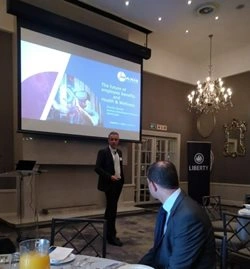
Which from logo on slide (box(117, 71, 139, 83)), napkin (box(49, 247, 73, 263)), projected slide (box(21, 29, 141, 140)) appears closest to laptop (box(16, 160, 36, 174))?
projected slide (box(21, 29, 141, 140))

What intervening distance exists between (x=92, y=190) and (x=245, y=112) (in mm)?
4864

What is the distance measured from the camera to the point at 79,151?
643cm

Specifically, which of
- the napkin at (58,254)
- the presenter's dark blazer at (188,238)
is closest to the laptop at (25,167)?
the napkin at (58,254)

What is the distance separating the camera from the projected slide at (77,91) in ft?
17.9

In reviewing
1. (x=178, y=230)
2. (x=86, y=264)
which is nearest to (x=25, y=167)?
(x=86, y=264)

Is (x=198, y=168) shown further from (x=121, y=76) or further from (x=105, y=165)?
(x=105, y=165)

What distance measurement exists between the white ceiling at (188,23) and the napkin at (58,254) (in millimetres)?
5467

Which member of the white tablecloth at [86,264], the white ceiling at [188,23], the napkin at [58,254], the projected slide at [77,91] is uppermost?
the white ceiling at [188,23]

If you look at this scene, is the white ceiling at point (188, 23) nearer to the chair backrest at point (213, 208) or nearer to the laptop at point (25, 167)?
the laptop at point (25, 167)

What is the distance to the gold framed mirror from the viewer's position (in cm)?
863

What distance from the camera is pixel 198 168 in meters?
8.08

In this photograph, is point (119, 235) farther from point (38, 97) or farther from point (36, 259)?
point (36, 259)

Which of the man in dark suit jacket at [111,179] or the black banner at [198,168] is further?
the black banner at [198,168]

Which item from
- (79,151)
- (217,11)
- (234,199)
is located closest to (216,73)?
(217,11)
